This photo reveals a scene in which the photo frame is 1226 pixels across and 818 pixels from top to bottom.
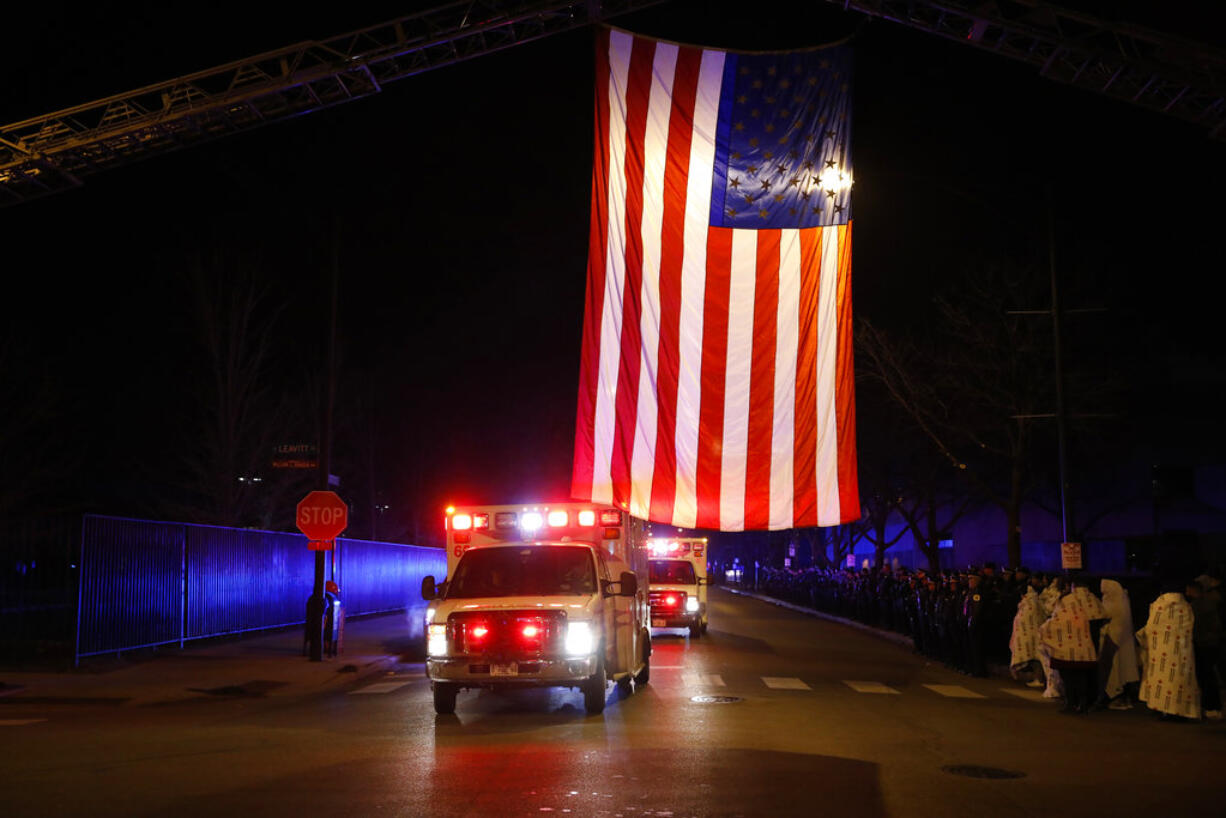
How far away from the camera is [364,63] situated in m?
20.8

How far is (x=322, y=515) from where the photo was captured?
67.6 feet

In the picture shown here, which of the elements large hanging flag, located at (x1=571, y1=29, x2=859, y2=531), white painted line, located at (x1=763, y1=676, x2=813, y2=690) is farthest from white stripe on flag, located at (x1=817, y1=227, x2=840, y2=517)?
white painted line, located at (x1=763, y1=676, x2=813, y2=690)

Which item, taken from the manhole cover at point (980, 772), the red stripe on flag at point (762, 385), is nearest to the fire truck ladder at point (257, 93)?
the red stripe on flag at point (762, 385)

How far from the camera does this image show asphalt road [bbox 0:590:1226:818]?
27.2 feet

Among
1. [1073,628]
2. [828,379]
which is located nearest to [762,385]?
[828,379]

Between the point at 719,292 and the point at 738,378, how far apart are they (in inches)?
40.1

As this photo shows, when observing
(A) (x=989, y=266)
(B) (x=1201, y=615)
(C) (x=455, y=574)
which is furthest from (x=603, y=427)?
(A) (x=989, y=266)

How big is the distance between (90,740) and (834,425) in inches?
334

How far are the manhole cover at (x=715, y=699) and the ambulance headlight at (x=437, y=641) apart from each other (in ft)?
11.6

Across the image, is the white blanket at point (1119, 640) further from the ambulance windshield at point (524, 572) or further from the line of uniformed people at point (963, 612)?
the ambulance windshield at point (524, 572)

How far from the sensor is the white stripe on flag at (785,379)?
1144cm

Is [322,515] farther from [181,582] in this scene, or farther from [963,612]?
[963,612]

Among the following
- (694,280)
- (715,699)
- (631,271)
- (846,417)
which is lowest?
(715,699)

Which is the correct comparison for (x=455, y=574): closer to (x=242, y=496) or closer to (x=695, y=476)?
(x=695, y=476)
